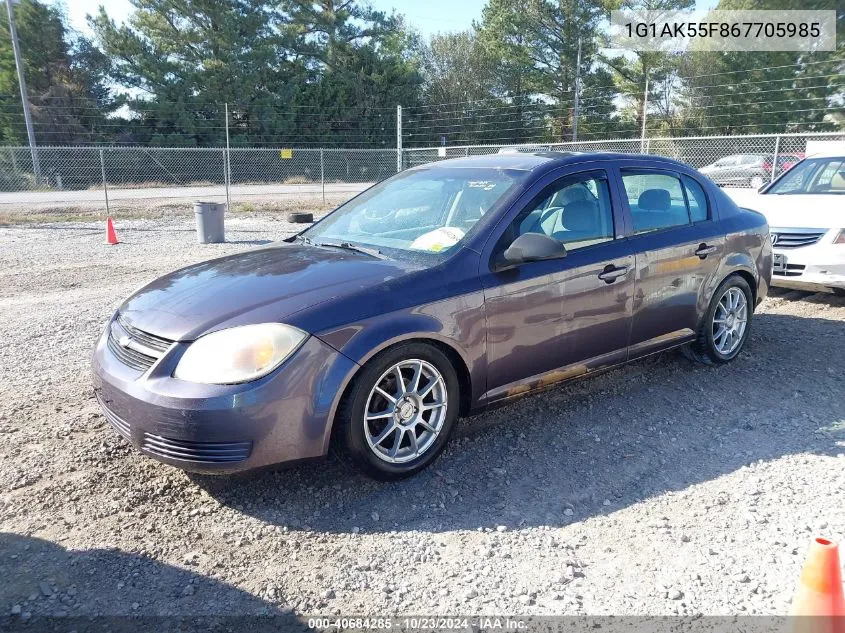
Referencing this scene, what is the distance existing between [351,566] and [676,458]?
1.99m

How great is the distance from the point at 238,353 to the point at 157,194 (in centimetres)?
2182

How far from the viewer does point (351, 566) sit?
2.71 metres

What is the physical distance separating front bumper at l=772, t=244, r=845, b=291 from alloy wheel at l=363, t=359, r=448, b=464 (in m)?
5.14

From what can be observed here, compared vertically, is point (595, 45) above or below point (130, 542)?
above

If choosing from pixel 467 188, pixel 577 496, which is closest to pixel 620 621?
pixel 577 496

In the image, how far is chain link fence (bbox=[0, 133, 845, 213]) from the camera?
760 inches

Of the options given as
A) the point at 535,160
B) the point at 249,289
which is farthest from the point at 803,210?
the point at 249,289

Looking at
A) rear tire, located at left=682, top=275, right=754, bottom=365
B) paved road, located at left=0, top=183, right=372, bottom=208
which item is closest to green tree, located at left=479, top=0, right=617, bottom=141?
paved road, located at left=0, top=183, right=372, bottom=208

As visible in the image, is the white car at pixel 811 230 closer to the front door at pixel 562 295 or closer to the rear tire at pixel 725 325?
the rear tire at pixel 725 325

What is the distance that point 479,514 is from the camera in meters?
3.09

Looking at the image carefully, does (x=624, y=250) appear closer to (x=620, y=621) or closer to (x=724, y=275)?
(x=724, y=275)

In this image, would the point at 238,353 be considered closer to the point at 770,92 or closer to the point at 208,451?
the point at 208,451

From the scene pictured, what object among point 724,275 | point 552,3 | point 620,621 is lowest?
point 620,621

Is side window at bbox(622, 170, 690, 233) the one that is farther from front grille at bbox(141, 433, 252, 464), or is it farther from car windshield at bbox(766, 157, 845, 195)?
car windshield at bbox(766, 157, 845, 195)
